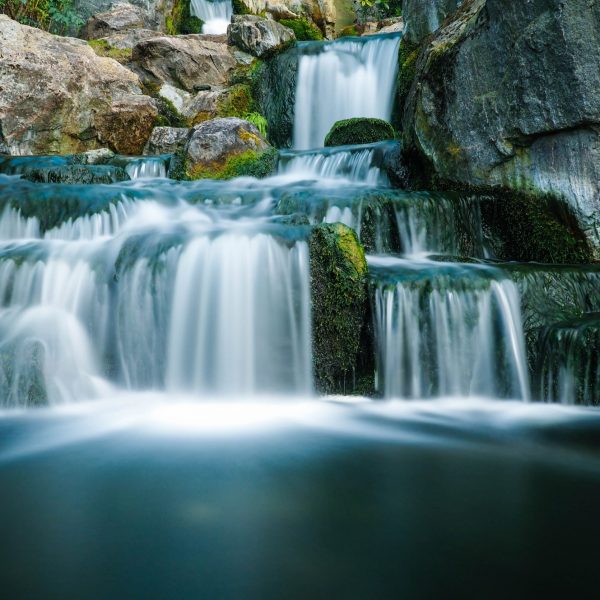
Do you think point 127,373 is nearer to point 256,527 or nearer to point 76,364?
point 76,364

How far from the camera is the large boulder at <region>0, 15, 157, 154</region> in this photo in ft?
31.9

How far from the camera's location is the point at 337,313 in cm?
436

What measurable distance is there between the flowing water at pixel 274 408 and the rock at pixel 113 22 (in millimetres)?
10862

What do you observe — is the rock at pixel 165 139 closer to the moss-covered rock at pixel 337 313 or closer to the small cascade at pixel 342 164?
the small cascade at pixel 342 164

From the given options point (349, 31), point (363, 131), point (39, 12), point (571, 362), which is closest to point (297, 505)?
point (571, 362)

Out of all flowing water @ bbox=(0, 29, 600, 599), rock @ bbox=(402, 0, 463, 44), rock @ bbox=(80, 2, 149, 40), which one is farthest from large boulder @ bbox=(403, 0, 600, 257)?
rock @ bbox=(80, 2, 149, 40)

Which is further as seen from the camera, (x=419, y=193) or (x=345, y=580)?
(x=419, y=193)

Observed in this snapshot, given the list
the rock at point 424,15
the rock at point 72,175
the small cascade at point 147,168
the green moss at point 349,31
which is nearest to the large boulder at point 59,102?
the small cascade at point 147,168

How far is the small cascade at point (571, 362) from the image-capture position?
387 centimetres

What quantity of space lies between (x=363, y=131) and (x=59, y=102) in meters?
5.54

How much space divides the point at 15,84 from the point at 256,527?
10.1 m

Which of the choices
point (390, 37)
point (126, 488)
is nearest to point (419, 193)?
point (126, 488)

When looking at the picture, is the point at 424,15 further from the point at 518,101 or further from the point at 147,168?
the point at 147,168

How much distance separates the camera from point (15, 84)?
31.8 feet
